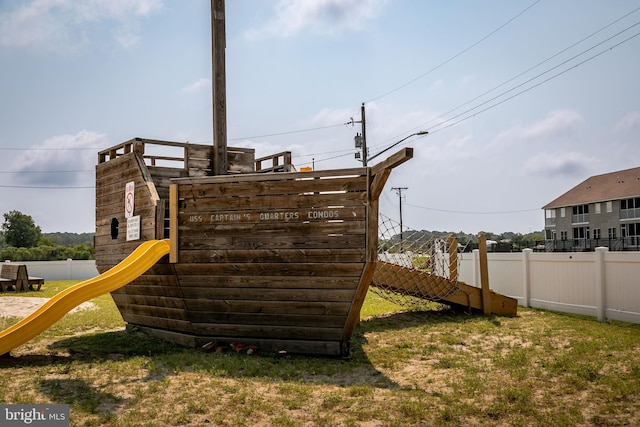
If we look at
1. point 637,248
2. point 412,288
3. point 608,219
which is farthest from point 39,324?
point 608,219

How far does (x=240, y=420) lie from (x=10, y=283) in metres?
22.1

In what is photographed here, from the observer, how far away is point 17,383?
7367 mm

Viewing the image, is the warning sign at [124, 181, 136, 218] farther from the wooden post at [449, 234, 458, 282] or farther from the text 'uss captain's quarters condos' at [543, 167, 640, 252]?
the text 'uss captain's quarters condos' at [543, 167, 640, 252]

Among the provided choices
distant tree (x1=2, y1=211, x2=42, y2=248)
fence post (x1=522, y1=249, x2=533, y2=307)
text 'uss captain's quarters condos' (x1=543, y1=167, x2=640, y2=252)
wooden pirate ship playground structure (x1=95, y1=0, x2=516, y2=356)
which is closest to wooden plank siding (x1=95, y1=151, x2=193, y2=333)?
wooden pirate ship playground structure (x1=95, y1=0, x2=516, y2=356)

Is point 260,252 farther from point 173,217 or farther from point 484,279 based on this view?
point 484,279

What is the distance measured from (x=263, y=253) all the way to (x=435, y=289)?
19.7 ft

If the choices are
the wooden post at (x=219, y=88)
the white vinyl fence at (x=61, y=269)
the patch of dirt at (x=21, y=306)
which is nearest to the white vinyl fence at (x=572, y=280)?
the wooden post at (x=219, y=88)

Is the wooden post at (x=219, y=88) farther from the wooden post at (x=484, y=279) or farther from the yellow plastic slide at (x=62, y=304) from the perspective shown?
the wooden post at (x=484, y=279)

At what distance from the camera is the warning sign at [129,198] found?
10992 millimetres

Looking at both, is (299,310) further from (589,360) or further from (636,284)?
(636,284)

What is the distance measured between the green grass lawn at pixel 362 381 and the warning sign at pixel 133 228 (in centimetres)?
205

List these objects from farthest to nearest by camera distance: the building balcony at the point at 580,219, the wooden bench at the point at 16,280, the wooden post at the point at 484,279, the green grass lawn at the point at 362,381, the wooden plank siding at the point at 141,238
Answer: the building balcony at the point at 580,219, the wooden bench at the point at 16,280, the wooden post at the point at 484,279, the wooden plank siding at the point at 141,238, the green grass lawn at the point at 362,381

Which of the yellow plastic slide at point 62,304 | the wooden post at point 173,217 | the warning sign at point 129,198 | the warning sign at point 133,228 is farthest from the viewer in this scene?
the warning sign at point 129,198

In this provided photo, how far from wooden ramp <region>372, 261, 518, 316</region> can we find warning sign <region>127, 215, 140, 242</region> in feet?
17.1
